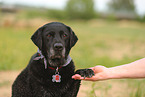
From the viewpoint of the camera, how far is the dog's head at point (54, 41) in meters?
3.20

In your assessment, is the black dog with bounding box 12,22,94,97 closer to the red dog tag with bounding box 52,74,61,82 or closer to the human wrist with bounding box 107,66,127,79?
the red dog tag with bounding box 52,74,61,82

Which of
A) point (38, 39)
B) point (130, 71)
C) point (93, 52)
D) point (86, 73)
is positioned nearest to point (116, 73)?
point (130, 71)

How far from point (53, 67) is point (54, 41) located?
0.46m

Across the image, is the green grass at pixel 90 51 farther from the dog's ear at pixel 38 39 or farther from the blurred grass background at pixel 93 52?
the dog's ear at pixel 38 39

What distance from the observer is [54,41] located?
3189 mm

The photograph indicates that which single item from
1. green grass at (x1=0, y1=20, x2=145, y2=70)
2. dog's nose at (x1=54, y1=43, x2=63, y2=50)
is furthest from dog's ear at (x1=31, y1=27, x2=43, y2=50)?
green grass at (x1=0, y1=20, x2=145, y2=70)

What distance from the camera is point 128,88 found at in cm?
542

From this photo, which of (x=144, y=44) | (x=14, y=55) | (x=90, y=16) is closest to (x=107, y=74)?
(x=14, y=55)

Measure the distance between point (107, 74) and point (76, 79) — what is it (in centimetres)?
56

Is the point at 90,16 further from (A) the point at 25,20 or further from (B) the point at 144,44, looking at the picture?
(B) the point at 144,44

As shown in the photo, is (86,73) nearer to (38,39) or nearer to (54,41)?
(54,41)

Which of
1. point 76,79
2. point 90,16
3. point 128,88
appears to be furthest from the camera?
point 90,16

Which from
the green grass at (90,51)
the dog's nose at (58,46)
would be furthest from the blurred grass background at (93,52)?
the dog's nose at (58,46)

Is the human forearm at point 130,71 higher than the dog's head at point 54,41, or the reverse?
the dog's head at point 54,41
